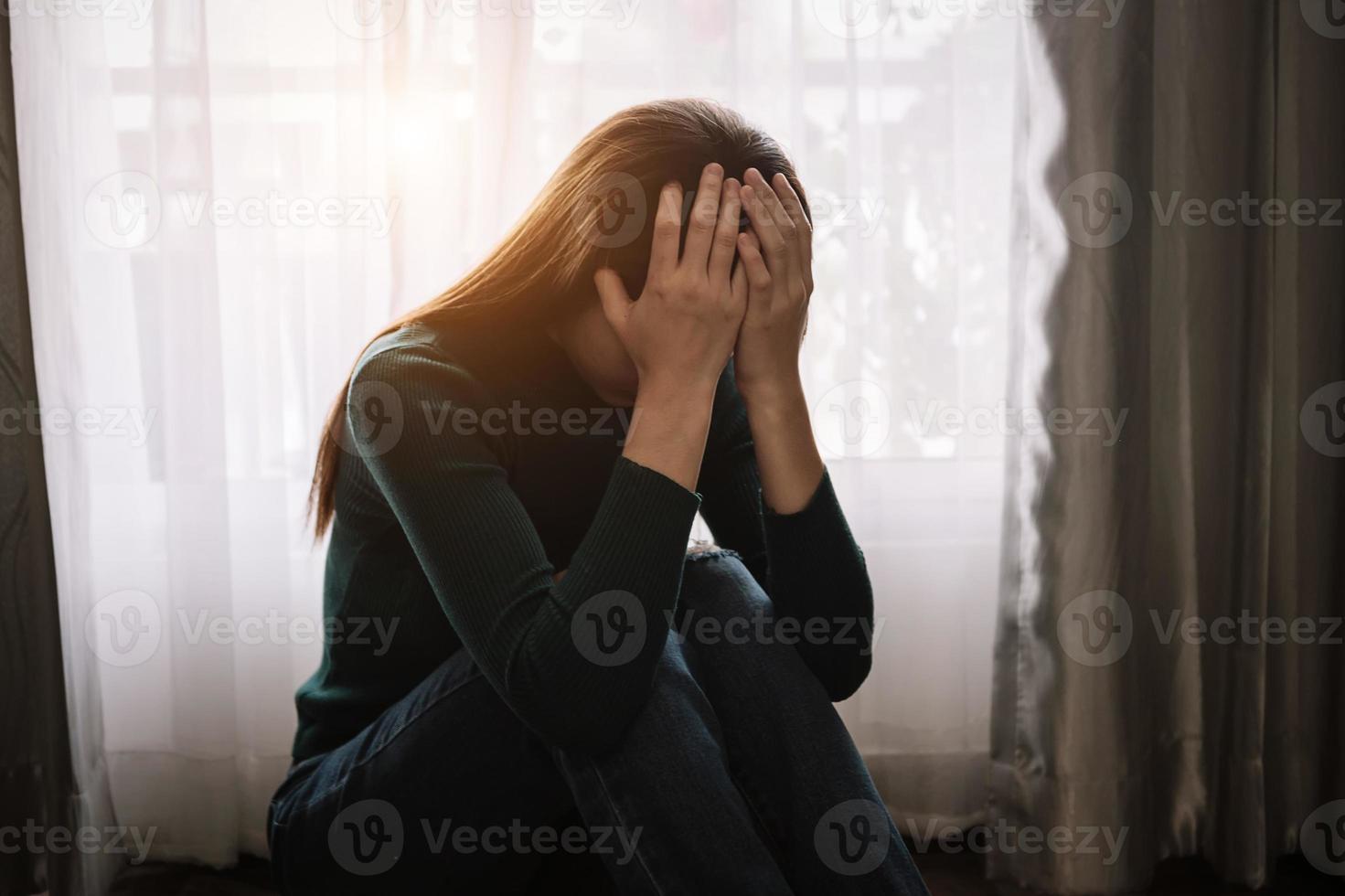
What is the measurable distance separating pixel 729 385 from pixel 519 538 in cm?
40

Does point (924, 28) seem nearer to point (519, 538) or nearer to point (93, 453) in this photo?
point (519, 538)

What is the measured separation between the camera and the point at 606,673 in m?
0.61

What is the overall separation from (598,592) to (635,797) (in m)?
0.14
